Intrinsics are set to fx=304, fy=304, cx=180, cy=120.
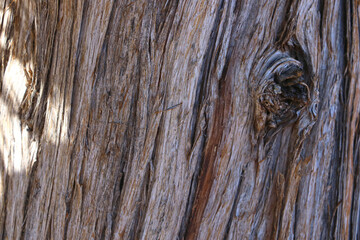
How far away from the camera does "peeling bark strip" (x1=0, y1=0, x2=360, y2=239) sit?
1.18 m

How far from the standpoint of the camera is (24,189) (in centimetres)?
137

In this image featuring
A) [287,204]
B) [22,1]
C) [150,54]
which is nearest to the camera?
[150,54]

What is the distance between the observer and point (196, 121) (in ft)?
3.97

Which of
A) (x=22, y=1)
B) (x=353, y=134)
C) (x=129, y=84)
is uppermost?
(x=22, y=1)

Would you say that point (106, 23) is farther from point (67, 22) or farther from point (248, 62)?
point (248, 62)

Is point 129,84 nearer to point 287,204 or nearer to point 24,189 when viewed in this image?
point 24,189

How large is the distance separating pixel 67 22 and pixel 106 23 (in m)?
0.19

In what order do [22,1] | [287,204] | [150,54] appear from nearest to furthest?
[150,54] < [287,204] < [22,1]

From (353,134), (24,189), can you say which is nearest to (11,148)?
(24,189)

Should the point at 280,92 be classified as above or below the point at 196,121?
above

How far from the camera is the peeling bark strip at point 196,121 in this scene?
1.18m

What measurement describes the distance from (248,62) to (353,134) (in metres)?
0.58

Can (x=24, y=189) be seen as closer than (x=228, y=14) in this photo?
No

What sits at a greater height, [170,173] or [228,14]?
[228,14]
